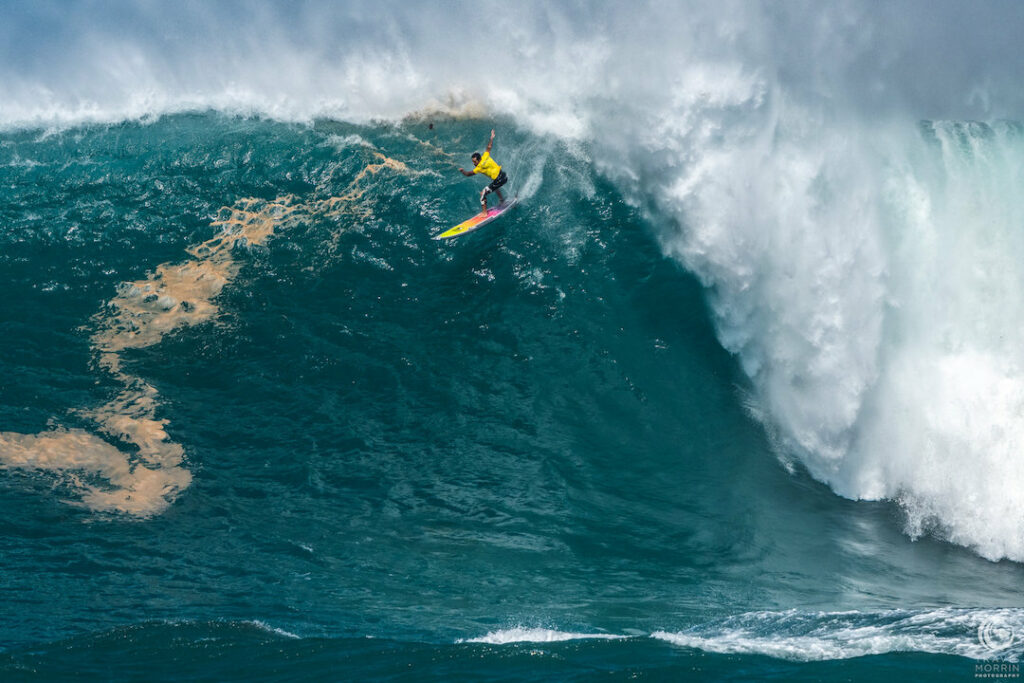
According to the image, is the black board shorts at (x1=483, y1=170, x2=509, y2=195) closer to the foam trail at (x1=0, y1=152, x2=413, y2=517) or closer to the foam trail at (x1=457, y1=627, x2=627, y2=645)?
the foam trail at (x1=0, y1=152, x2=413, y2=517)

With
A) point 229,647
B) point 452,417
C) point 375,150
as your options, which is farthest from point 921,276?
point 229,647

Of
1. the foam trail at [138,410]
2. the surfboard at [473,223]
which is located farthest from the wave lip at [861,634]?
the foam trail at [138,410]

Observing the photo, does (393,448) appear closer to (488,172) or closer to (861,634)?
(488,172)

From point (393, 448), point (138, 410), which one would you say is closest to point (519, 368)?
point (393, 448)

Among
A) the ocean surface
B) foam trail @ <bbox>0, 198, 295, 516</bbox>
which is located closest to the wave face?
the ocean surface

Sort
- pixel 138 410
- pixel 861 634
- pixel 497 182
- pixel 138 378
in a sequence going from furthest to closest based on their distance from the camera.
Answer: pixel 497 182 → pixel 138 378 → pixel 138 410 → pixel 861 634
